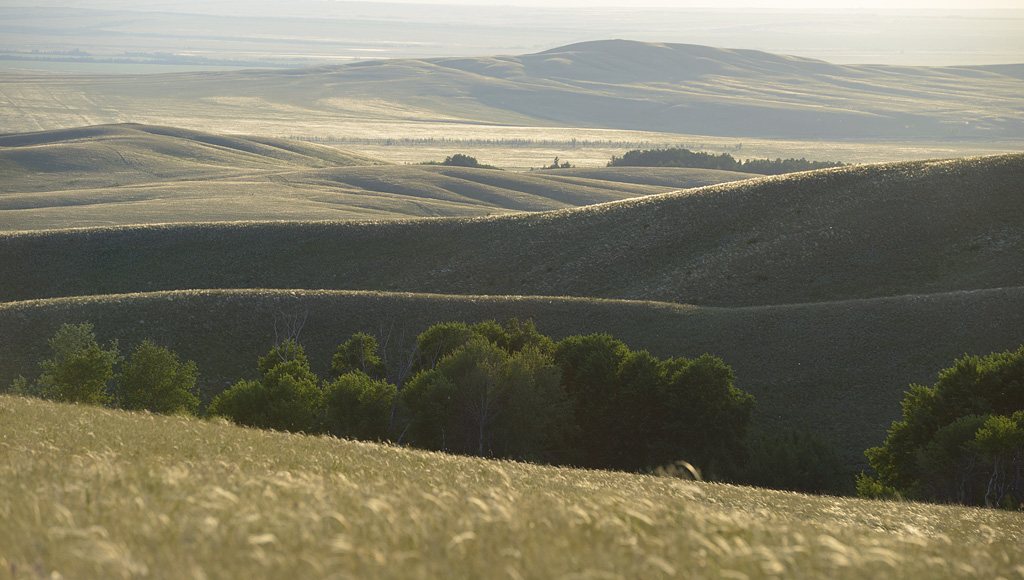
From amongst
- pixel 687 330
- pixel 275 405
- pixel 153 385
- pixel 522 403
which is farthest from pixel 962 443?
pixel 153 385

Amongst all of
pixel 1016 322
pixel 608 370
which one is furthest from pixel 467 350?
pixel 1016 322

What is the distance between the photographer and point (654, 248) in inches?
2532

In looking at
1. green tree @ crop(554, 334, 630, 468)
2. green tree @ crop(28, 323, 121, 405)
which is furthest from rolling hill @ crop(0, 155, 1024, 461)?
green tree @ crop(554, 334, 630, 468)

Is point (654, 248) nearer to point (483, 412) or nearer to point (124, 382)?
point (483, 412)

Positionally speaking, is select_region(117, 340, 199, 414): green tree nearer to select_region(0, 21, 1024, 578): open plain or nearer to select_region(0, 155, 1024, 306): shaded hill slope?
select_region(0, 21, 1024, 578): open plain

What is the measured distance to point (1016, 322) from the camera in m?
40.2

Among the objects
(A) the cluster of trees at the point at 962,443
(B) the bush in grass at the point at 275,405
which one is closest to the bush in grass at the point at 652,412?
(A) the cluster of trees at the point at 962,443

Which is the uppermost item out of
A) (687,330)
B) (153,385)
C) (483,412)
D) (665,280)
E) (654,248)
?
(654,248)

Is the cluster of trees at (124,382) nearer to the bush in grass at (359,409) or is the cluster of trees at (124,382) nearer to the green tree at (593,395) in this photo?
the bush in grass at (359,409)

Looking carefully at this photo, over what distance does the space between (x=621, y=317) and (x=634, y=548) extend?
130ft

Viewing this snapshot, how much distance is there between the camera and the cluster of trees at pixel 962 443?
920 inches

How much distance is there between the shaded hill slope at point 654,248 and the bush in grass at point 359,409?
30.9 m

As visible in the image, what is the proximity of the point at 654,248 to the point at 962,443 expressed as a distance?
40.6 meters

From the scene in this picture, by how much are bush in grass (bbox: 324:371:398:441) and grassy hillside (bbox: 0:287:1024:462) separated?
1188 cm
